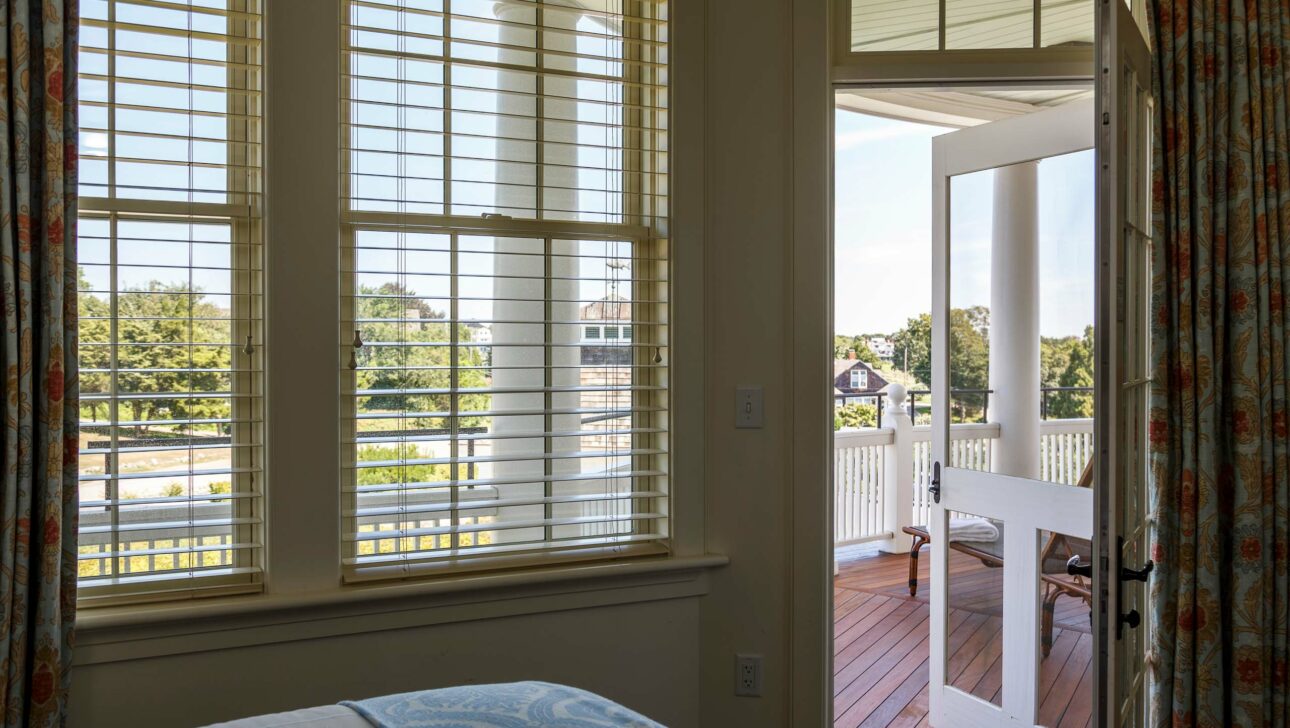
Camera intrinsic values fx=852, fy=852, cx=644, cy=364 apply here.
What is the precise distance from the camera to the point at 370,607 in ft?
6.97

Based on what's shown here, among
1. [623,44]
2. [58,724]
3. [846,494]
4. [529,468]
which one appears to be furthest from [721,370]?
[846,494]

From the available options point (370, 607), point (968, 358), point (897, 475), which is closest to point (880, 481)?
point (897, 475)

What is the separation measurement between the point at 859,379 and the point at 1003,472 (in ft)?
19.3

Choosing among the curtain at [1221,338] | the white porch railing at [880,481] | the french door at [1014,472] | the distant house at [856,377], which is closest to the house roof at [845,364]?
the distant house at [856,377]

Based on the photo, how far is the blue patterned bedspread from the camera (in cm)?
136

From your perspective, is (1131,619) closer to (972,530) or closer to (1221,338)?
(1221,338)

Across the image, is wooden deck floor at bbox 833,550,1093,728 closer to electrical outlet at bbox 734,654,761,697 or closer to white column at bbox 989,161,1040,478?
white column at bbox 989,161,1040,478

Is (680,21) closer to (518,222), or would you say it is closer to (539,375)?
(518,222)

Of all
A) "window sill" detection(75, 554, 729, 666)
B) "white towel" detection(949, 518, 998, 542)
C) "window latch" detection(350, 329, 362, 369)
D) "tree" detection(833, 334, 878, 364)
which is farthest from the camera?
"tree" detection(833, 334, 878, 364)

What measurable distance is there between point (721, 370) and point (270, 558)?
4.25ft

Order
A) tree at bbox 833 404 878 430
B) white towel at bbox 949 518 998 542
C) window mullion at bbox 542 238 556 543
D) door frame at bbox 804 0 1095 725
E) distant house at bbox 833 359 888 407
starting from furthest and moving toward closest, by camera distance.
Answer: tree at bbox 833 404 878 430, distant house at bbox 833 359 888 407, white towel at bbox 949 518 998 542, door frame at bbox 804 0 1095 725, window mullion at bbox 542 238 556 543

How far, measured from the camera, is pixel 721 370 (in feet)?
8.21

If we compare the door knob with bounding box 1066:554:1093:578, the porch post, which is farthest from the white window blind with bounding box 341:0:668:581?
the porch post

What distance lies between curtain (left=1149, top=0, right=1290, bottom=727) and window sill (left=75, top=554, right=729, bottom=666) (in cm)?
127
